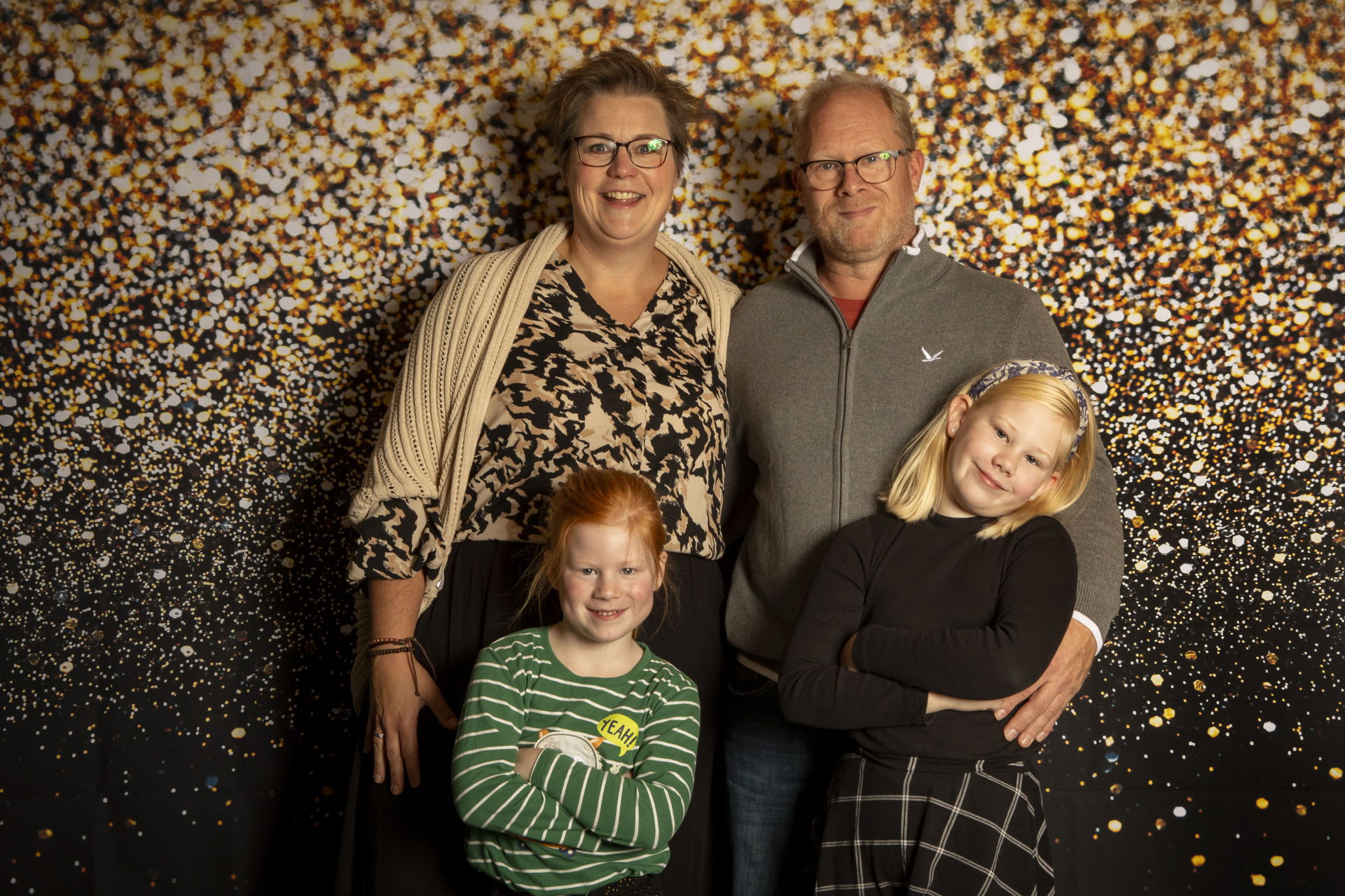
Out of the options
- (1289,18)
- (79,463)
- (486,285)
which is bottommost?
(79,463)

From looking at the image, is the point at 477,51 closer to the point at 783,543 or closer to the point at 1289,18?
the point at 783,543

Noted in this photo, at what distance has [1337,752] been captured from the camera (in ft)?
6.78

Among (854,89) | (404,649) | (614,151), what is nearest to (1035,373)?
(854,89)

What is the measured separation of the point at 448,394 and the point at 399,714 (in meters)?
0.51

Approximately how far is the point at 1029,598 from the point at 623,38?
1.43 m

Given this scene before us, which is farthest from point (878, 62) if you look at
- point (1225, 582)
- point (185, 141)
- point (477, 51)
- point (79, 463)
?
point (79, 463)

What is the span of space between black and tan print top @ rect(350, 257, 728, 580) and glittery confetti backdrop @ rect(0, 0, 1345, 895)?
528mm

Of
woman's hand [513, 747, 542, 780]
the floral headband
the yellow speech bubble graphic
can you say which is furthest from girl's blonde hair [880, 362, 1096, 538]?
woman's hand [513, 747, 542, 780]

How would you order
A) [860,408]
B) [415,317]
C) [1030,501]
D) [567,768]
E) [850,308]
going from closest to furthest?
[567,768]
[1030,501]
[860,408]
[850,308]
[415,317]

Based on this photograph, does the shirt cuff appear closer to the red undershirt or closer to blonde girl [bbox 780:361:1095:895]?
blonde girl [bbox 780:361:1095:895]

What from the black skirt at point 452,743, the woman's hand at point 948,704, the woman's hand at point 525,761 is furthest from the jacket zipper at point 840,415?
the woman's hand at point 525,761

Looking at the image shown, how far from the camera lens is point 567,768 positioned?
1187mm

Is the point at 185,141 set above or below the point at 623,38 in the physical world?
below

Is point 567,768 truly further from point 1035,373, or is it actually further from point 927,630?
point 1035,373
